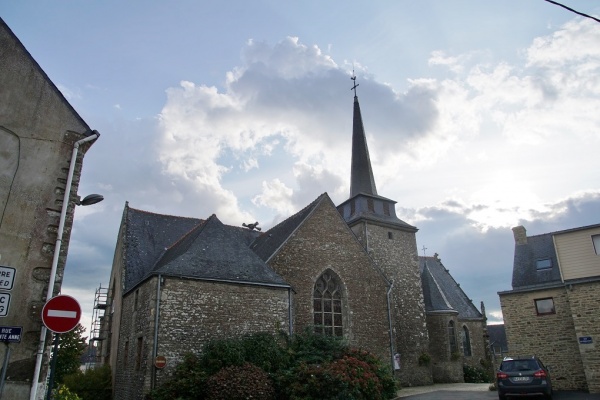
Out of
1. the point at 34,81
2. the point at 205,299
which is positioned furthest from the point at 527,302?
the point at 34,81

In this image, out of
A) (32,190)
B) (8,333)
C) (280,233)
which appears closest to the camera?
(8,333)

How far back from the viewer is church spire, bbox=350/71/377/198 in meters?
25.9

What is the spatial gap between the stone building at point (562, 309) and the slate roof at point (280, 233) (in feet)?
29.6

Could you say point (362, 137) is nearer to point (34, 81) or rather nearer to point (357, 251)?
point (357, 251)

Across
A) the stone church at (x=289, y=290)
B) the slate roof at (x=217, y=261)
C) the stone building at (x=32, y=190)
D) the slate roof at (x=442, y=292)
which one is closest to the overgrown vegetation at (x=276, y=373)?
the stone church at (x=289, y=290)

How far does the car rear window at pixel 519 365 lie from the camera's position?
12242 mm

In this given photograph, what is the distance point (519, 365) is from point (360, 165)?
16134mm

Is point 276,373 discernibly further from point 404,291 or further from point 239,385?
point 404,291

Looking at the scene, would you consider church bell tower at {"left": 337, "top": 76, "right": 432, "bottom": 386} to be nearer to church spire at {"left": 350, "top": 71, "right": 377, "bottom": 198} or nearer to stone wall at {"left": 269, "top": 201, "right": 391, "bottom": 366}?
church spire at {"left": 350, "top": 71, "right": 377, "bottom": 198}

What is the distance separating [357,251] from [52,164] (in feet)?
46.3

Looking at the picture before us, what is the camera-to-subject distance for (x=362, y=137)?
28.1 m

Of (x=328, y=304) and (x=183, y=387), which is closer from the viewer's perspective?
(x=183, y=387)

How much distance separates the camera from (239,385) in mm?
11672

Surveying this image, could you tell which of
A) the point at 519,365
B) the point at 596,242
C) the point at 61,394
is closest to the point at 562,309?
the point at 596,242
